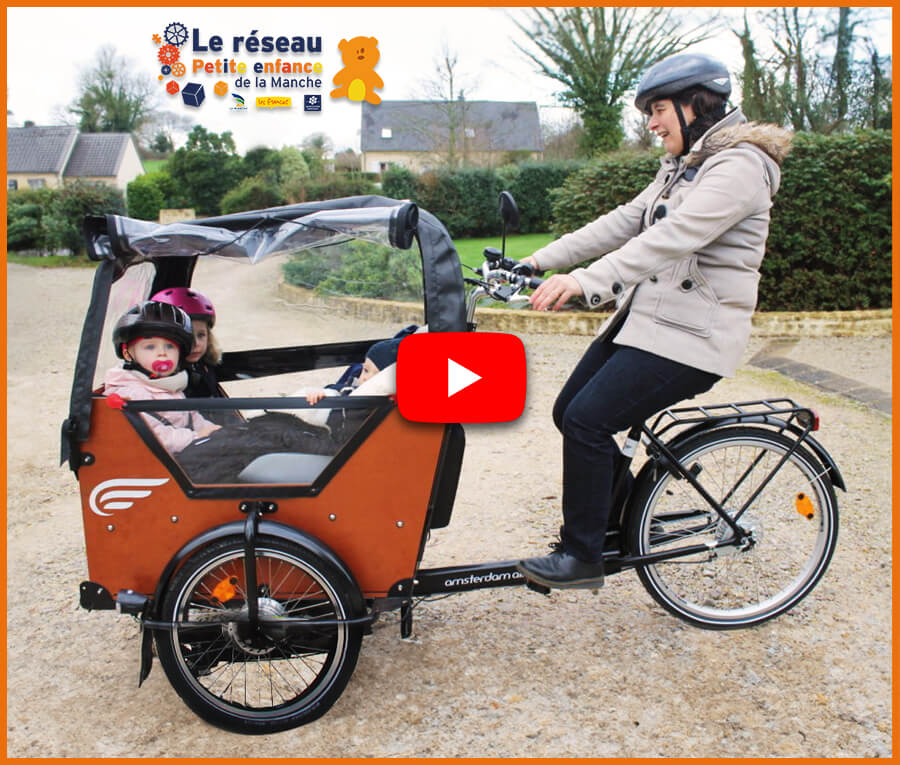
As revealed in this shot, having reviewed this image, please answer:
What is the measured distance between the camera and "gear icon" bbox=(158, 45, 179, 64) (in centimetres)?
911

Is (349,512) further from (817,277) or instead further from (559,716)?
(817,277)

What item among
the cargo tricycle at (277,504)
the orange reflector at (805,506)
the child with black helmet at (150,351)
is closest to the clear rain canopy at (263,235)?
the cargo tricycle at (277,504)

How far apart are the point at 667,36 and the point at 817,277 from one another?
16.8m

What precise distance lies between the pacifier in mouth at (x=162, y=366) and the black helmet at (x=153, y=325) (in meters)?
0.08

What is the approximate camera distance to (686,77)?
2.47 meters

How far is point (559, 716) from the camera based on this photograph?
2562 mm

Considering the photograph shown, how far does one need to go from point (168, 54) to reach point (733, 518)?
8.81 m

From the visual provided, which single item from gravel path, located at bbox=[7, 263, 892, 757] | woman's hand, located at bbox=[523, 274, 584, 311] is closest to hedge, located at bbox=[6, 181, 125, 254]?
gravel path, located at bbox=[7, 263, 892, 757]

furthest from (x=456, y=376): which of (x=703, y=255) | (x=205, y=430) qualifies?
(x=703, y=255)

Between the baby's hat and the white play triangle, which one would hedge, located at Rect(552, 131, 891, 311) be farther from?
the white play triangle

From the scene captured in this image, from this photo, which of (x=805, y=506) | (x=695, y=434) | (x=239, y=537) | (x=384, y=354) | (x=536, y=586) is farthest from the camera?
(x=805, y=506)

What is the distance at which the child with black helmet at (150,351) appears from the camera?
2.60m

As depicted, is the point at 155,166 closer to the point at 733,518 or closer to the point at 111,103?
the point at 111,103

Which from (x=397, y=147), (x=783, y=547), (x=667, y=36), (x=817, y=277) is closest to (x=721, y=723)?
(x=783, y=547)
